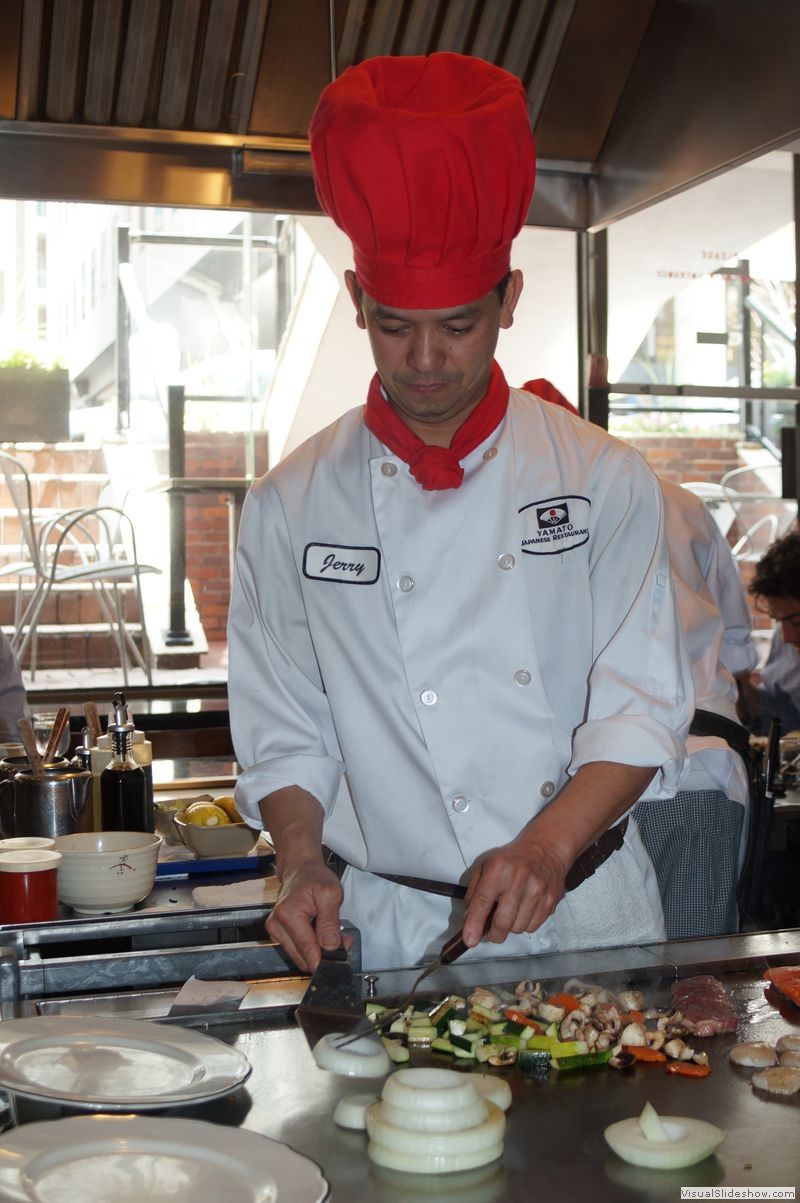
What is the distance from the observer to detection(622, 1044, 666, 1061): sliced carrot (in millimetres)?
1143

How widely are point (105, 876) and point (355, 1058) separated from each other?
29.2 inches

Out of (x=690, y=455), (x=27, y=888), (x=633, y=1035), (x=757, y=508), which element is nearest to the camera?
(x=633, y=1035)

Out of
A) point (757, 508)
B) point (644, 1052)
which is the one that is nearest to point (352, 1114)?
point (644, 1052)

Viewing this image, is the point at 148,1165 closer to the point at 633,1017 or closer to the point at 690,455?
the point at 633,1017

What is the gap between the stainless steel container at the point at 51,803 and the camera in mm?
2053

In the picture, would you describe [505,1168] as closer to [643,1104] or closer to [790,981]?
[643,1104]

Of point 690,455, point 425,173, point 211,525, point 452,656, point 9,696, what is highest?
point 690,455

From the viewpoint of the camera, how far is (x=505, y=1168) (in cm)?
96

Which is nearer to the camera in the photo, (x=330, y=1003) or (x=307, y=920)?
(x=330, y=1003)

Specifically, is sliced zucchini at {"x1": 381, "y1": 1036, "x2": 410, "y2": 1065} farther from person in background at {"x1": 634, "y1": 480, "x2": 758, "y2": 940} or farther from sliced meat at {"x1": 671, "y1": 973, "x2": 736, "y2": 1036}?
person in background at {"x1": 634, "y1": 480, "x2": 758, "y2": 940}

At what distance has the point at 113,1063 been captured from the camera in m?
1.09

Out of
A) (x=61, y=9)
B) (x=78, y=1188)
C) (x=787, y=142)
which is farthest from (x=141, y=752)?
(x=61, y=9)

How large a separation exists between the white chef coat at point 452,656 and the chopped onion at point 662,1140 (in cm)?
53

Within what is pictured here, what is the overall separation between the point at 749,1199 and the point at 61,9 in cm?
352
